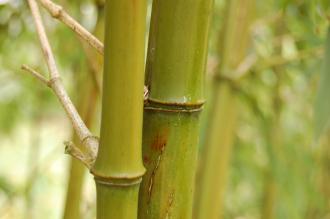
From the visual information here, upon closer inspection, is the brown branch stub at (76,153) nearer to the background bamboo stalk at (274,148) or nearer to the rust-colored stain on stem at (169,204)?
the rust-colored stain on stem at (169,204)

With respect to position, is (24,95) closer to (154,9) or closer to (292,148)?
(292,148)

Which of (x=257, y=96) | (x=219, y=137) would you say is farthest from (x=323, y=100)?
(x=257, y=96)

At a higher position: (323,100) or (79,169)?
(323,100)

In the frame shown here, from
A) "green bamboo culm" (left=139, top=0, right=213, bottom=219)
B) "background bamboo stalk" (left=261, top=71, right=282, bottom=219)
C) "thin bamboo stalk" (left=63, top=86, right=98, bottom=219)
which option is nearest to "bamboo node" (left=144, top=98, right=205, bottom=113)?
"green bamboo culm" (left=139, top=0, right=213, bottom=219)

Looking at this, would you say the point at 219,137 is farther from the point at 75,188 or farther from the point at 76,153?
the point at 76,153

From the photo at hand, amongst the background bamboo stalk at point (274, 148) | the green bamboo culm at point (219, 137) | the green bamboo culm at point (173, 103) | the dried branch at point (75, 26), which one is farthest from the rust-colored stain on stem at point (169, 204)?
the background bamboo stalk at point (274, 148)

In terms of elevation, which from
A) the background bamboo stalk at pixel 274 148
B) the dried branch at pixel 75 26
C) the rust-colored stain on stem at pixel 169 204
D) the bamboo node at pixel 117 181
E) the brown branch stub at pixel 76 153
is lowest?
the background bamboo stalk at pixel 274 148
